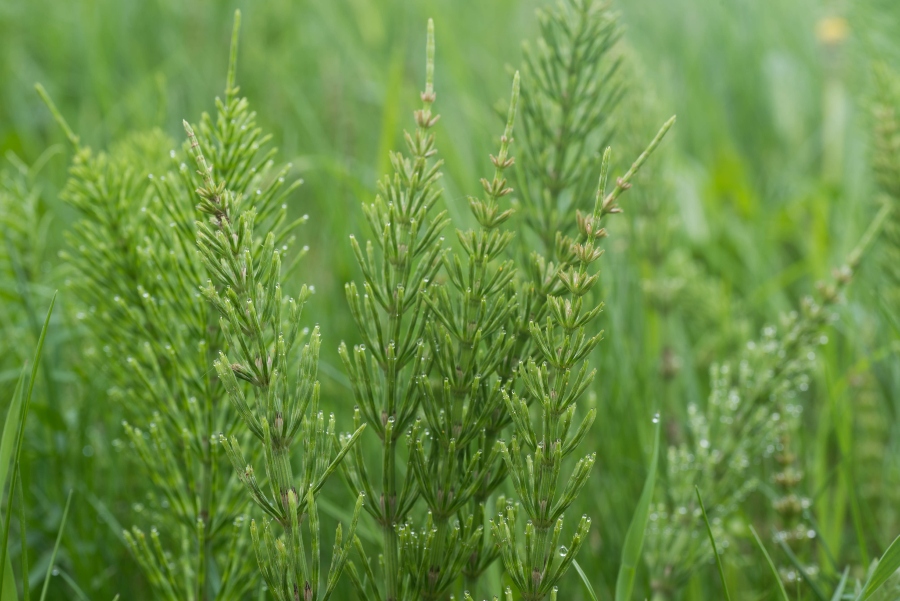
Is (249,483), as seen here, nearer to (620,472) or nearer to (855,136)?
(620,472)

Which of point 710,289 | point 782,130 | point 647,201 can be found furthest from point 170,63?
point 782,130

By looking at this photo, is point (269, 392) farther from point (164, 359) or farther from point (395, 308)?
point (164, 359)

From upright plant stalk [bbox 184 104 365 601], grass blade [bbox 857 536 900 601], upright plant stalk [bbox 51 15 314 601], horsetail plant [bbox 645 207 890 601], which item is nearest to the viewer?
upright plant stalk [bbox 184 104 365 601]

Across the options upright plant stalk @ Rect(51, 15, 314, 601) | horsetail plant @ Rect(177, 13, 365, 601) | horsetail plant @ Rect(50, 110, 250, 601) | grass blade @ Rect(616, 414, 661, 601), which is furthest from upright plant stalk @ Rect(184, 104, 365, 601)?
grass blade @ Rect(616, 414, 661, 601)

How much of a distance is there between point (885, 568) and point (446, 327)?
0.65 metres

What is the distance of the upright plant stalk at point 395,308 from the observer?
3.25 feet

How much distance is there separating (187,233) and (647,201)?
4.51 ft

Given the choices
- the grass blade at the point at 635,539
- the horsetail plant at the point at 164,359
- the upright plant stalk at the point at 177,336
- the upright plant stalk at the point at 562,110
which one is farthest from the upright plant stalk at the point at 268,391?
the upright plant stalk at the point at 562,110

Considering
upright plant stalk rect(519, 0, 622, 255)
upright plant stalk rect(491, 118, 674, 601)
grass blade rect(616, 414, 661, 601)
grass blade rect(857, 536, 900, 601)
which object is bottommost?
grass blade rect(857, 536, 900, 601)

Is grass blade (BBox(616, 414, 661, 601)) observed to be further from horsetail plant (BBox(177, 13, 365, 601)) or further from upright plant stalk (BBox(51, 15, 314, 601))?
upright plant stalk (BBox(51, 15, 314, 601))

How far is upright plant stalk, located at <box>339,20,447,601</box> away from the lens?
99cm

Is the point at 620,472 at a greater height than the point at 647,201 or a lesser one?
lesser

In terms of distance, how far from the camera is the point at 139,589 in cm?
165

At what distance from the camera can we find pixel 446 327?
1030 millimetres
